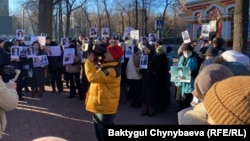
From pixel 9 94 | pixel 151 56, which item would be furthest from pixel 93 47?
pixel 151 56

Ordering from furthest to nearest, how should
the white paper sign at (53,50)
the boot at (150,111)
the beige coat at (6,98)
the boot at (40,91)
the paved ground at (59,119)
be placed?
1. the white paper sign at (53,50)
2. the boot at (40,91)
3. the boot at (150,111)
4. the paved ground at (59,119)
5. the beige coat at (6,98)

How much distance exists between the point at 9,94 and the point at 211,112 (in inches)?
95.5

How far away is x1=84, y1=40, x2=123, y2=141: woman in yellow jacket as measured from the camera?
17.0 feet

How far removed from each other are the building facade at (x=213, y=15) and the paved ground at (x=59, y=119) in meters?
21.3

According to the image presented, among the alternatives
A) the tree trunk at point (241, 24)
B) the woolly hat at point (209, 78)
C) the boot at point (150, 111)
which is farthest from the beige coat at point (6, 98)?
the tree trunk at point (241, 24)

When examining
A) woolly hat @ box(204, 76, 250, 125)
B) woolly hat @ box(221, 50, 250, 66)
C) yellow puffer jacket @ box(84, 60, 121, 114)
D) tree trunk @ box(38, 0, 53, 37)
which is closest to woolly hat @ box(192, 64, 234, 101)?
woolly hat @ box(204, 76, 250, 125)

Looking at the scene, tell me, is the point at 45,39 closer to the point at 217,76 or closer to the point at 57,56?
the point at 57,56

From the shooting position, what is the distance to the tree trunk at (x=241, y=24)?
8719 mm

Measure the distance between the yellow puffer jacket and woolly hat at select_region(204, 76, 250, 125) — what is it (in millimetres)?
3558

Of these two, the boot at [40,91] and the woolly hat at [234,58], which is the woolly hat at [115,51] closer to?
the woolly hat at [234,58]

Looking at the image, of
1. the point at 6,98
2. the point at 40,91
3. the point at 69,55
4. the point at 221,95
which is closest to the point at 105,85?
the point at 6,98

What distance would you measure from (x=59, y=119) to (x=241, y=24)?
4970 millimetres

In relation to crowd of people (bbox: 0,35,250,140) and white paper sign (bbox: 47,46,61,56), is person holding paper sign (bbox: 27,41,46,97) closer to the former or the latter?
crowd of people (bbox: 0,35,250,140)

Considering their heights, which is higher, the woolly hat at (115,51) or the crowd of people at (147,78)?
the woolly hat at (115,51)
